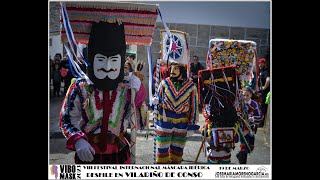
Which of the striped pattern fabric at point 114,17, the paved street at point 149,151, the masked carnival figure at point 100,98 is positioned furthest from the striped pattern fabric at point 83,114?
the paved street at point 149,151

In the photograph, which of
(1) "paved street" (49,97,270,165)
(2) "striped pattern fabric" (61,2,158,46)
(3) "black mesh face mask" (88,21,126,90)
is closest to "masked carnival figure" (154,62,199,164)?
(1) "paved street" (49,97,270,165)

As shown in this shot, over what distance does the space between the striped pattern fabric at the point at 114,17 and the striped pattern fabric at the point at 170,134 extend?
1.42 meters

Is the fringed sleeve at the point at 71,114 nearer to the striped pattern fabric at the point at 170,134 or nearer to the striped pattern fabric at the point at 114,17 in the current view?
the striped pattern fabric at the point at 114,17

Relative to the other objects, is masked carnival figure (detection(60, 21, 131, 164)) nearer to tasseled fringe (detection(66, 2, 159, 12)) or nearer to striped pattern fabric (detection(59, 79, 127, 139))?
striped pattern fabric (detection(59, 79, 127, 139))

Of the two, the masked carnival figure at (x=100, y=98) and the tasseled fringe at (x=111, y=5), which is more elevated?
the tasseled fringe at (x=111, y=5)

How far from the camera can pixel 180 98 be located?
183 inches

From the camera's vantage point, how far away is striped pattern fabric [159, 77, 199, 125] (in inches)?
182

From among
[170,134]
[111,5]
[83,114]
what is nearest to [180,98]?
[170,134]

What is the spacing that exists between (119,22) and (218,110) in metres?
1.81

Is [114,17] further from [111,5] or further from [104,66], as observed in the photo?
[104,66]

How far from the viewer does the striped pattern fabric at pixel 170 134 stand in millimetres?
4622

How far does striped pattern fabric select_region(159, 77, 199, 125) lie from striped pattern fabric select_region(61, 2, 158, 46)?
125cm

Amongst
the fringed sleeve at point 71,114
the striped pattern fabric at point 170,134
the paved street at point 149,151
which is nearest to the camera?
the fringed sleeve at point 71,114

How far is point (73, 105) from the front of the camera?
332 centimetres
